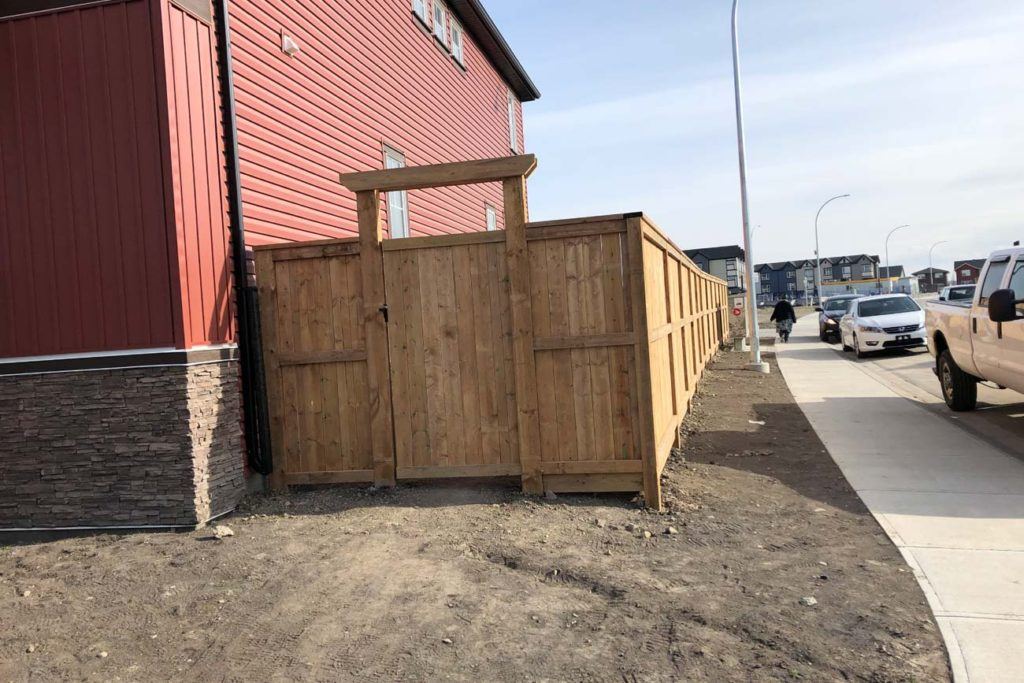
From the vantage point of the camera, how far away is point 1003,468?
660 centimetres

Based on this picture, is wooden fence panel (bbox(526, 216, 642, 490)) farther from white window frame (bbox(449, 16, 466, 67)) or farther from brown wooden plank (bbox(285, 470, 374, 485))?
white window frame (bbox(449, 16, 466, 67))

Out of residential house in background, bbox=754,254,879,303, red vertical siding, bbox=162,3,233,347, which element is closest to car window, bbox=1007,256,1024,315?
red vertical siding, bbox=162,3,233,347

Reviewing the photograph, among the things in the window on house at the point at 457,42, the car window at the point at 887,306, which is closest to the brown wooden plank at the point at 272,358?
the window on house at the point at 457,42

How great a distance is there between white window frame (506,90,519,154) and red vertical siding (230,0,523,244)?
3545 mm

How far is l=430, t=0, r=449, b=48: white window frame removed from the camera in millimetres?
13139

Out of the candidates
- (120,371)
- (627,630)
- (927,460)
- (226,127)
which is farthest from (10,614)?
(927,460)

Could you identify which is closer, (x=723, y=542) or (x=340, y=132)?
(x=723, y=542)

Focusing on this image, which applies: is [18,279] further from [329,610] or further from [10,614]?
[329,610]

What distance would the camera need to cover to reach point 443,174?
226 inches

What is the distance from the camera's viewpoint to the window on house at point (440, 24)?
13.2 metres

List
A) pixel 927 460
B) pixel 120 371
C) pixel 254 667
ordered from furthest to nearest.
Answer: pixel 927 460
pixel 120 371
pixel 254 667

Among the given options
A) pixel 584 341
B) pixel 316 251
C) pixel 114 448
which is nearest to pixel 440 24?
pixel 316 251

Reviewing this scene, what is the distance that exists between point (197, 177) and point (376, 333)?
5.94 ft

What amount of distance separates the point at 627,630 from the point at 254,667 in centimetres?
174
